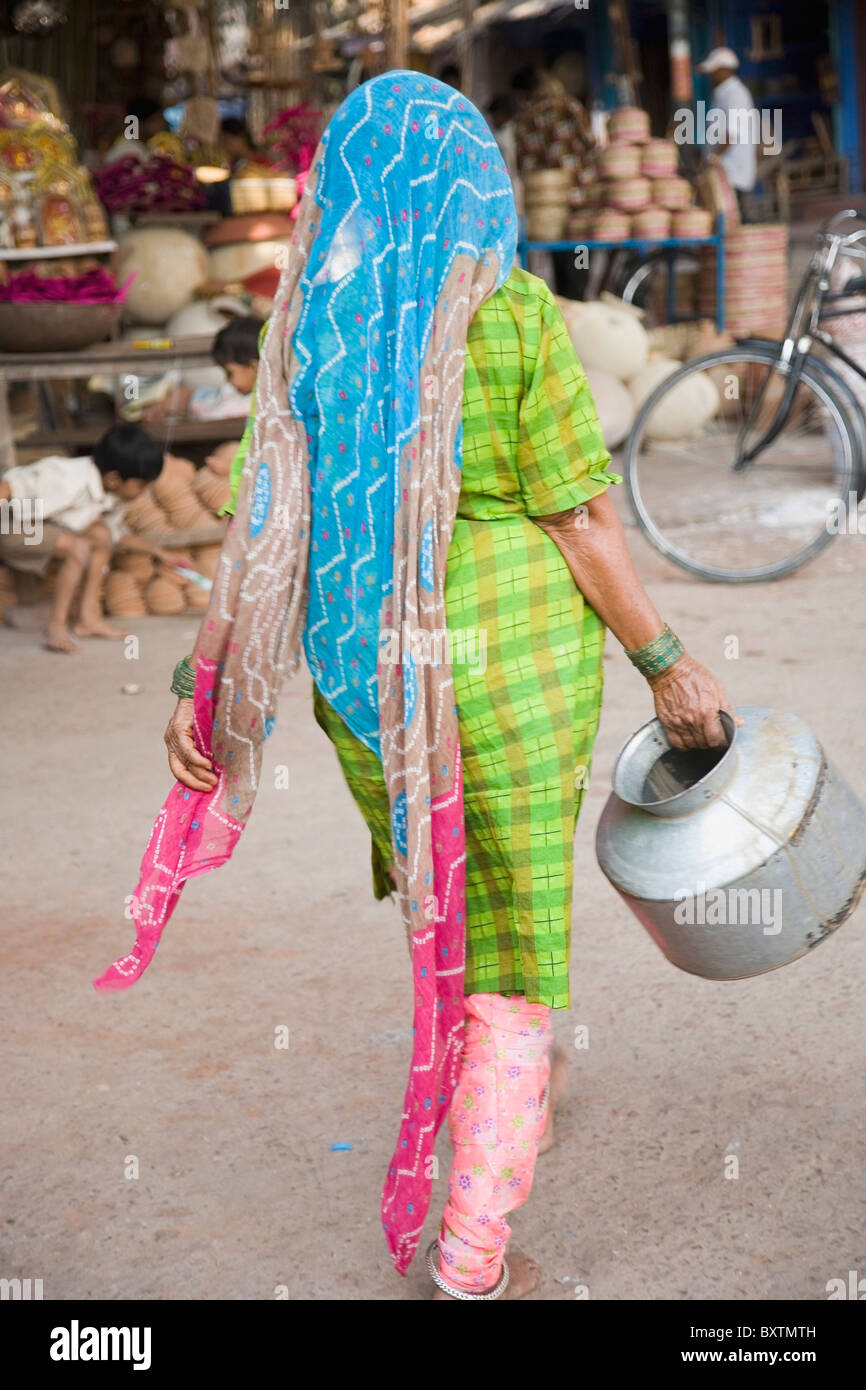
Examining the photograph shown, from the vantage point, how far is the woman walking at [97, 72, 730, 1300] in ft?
5.40

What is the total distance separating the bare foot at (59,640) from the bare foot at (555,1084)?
302cm

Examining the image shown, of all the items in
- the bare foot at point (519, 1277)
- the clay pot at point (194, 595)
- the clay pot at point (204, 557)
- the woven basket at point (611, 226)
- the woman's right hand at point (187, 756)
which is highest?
the woven basket at point (611, 226)

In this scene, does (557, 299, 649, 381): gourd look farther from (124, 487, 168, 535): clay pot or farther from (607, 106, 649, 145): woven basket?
(124, 487, 168, 535): clay pot

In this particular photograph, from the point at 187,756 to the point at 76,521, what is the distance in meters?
3.44

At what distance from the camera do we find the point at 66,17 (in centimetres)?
1098

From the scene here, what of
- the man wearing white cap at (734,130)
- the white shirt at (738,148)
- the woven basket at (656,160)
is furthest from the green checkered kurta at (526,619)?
the white shirt at (738,148)

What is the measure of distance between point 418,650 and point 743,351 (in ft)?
12.8

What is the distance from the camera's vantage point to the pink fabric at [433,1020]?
1.74m

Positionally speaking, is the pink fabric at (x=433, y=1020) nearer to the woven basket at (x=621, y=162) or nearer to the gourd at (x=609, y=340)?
the gourd at (x=609, y=340)

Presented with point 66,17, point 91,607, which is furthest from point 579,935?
point 66,17

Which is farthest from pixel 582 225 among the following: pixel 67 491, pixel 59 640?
pixel 59 640

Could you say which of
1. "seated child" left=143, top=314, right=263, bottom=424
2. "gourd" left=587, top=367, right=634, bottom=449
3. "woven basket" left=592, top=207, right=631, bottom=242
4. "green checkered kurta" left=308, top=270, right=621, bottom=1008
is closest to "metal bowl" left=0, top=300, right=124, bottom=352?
"seated child" left=143, top=314, right=263, bottom=424

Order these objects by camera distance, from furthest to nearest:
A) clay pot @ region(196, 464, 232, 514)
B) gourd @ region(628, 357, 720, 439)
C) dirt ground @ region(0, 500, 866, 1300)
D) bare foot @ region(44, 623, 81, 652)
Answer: gourd @ region(628, 357, 720, 439), clay pot @ region(196, 464, 232, 514), bare foot @ region(44, 623, 81, 652), dirt ground @ region(0, 500, 866, 1300)
